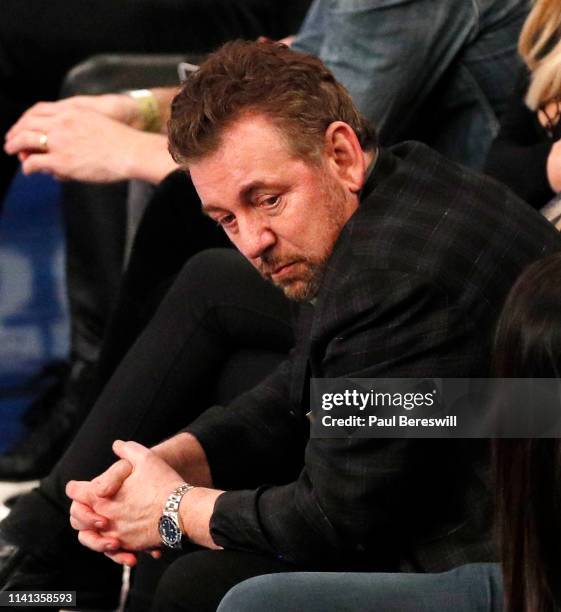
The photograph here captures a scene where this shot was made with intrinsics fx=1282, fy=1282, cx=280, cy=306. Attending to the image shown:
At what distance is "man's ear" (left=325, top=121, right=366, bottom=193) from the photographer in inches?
56.4

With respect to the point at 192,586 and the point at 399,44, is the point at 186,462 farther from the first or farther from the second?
the point at 399,44

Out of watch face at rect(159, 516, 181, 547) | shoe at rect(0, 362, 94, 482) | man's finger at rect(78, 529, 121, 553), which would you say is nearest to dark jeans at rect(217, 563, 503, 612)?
watch face at rect(159, 516, 181, 547)

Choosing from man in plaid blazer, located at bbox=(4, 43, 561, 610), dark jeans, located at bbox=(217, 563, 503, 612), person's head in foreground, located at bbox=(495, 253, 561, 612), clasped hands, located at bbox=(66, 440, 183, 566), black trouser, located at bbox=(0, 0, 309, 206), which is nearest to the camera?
person's head in foreground, located at bbox=(495, 253, 561, 612)

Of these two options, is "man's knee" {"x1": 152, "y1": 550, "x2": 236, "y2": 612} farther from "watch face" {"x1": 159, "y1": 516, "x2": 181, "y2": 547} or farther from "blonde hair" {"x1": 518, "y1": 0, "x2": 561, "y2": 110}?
"blonde hair" {"x1": 518, "y1": 0, "x2": 561, "y2": 110}

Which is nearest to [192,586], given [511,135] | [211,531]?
[211,531]

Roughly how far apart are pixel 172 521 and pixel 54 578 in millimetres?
383

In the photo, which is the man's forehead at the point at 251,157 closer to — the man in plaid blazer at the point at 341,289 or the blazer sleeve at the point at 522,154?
the man in plaid blazer at the point at 341,289

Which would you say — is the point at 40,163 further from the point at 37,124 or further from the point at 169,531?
the point at 169,531

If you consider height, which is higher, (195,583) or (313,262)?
(313,262)

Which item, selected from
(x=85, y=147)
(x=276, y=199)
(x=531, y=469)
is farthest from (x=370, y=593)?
(x=85, y=147)

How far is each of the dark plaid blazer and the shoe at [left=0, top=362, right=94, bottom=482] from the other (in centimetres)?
95

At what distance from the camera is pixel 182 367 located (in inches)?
72.7

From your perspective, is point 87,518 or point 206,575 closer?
point 206,575

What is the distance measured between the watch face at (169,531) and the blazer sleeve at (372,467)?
0.09 m
